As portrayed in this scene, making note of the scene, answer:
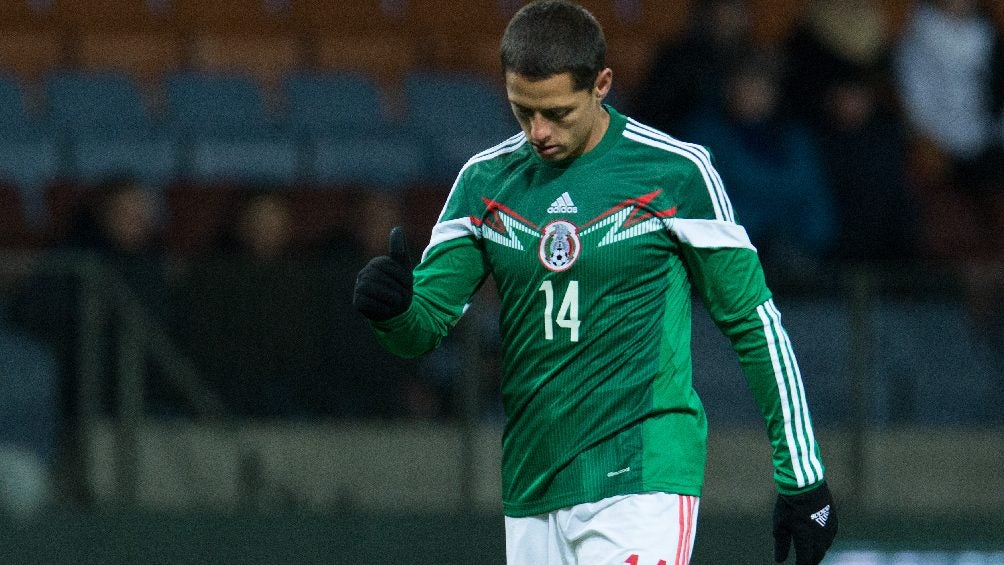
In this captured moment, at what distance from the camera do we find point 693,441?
3.91 meters

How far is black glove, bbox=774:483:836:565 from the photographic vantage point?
3.86 meters

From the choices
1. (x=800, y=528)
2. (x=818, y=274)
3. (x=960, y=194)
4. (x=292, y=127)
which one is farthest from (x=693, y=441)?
(x=292, y=127)

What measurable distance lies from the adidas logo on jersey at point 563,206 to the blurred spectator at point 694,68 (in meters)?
4.33

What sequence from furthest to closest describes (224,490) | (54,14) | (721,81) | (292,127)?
(54,14), (292,127), (721,81), (224,490)

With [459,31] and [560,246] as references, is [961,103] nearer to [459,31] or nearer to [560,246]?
[459,31]

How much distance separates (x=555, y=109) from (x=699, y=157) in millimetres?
401

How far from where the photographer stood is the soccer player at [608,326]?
381cm

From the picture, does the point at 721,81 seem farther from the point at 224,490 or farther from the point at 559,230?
the point at 559,230

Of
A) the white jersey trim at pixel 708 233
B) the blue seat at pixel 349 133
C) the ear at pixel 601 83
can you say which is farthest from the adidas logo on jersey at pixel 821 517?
the blue seat at pixel 349 133

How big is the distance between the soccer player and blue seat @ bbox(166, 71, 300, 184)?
17.9 ft

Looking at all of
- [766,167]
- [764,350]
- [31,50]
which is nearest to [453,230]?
[764,350]

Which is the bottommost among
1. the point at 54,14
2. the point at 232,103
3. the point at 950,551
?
the point at 950,551

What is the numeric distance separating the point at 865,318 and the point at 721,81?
173 cm

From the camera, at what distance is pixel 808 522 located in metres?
3.86
